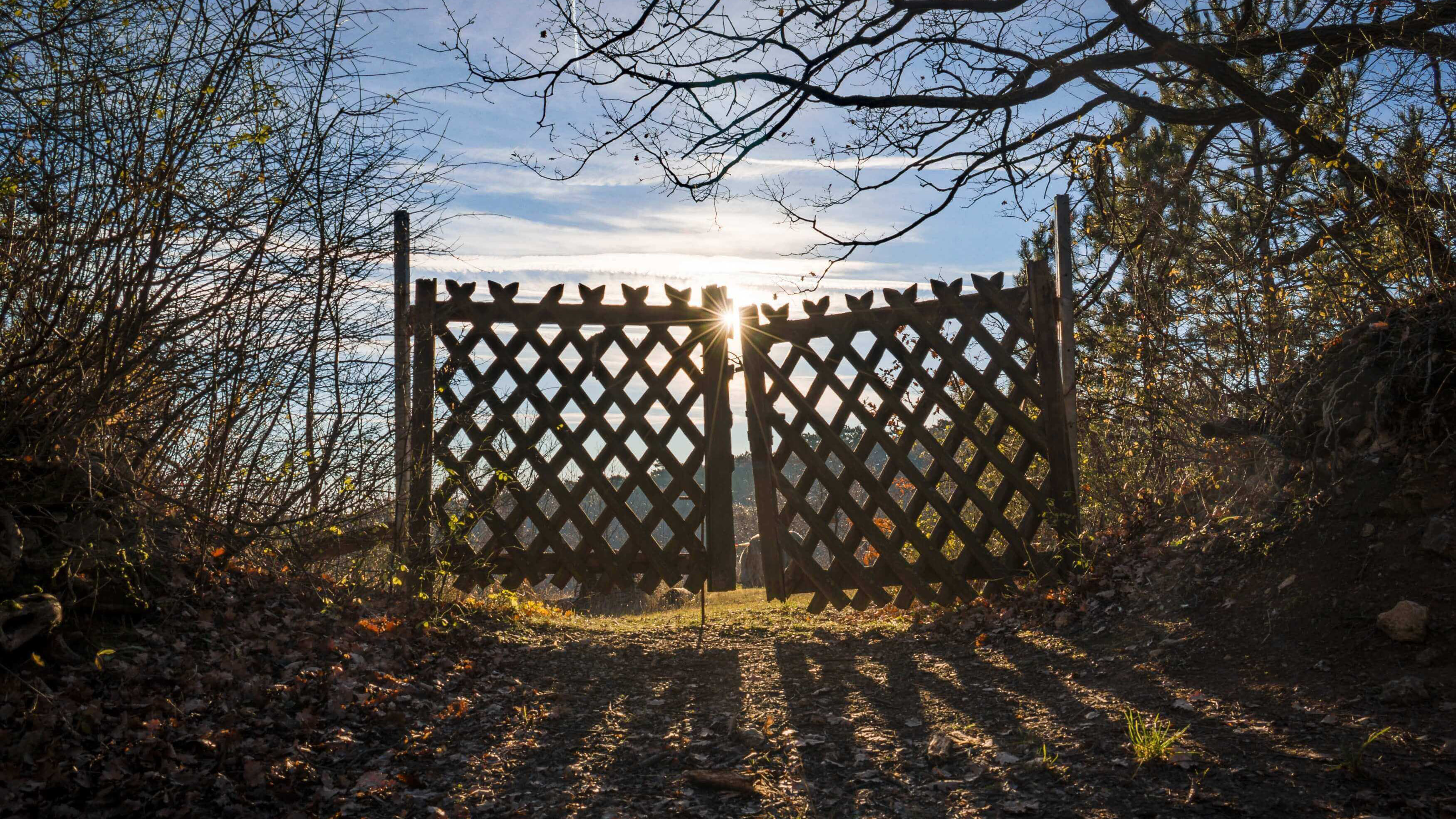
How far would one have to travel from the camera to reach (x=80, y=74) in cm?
329

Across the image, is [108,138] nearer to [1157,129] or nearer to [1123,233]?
[1123,233]

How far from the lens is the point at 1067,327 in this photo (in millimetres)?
5293

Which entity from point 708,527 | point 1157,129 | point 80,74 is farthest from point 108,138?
point 1157,129

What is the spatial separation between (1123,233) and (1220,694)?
124 inches

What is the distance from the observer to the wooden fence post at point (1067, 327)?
5301mm

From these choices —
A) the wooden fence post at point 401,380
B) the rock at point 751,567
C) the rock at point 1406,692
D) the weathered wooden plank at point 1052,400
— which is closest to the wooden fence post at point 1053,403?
the weathered wooden plank at point 1052,400

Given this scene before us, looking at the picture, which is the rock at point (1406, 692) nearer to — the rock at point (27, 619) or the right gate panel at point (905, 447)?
the right gate panel at point (905, 447)

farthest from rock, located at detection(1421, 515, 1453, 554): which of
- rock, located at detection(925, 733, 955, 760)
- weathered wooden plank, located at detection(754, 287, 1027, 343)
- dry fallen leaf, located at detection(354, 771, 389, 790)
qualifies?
dry fallen leaf, located at detection(354, 771, 389, 790)

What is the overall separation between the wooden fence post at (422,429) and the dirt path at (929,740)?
3.48 feet

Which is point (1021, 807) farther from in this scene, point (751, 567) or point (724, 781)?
point (751, 567)

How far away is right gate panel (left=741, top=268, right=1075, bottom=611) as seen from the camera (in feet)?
17.8

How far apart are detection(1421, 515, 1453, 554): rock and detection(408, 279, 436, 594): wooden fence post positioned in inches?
188

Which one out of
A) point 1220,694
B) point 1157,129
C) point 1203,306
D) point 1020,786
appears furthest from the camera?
point 1157,129

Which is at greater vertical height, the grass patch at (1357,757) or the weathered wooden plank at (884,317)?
the weathered wooden plank at (884,317)
